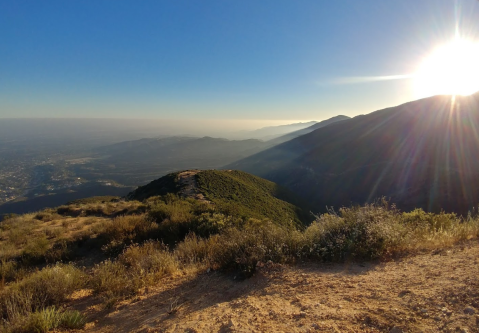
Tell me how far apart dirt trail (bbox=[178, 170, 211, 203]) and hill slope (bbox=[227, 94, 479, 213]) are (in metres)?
32.5

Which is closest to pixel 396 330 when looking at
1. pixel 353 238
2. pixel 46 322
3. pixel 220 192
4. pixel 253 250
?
pixel 253 250

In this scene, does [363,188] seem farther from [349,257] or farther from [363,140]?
[349,257]

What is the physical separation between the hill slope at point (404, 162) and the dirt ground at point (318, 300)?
136ft

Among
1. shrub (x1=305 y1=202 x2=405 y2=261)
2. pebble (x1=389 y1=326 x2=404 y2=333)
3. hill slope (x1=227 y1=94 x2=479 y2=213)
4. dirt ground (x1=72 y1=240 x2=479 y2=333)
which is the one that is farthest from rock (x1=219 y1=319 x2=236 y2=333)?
hill slope (x1=227 y1=94 x2=479 y2=213)

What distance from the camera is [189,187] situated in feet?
74.6

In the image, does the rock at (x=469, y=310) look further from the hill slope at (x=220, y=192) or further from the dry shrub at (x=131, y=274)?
the hill slope at (x=220, y=192)

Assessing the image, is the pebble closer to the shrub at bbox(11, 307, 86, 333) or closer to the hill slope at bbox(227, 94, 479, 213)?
the shrub at bbox(11, 307, 86, 333)

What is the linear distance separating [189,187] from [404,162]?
47069 millimetres

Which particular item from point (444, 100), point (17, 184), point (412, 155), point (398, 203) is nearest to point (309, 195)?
point (398, 203)

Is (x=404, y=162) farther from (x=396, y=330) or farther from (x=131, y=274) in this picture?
(x=131, y=274)

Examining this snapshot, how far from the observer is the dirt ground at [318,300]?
208cm

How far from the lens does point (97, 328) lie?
269 cm

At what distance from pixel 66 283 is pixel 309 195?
53829 millimetres

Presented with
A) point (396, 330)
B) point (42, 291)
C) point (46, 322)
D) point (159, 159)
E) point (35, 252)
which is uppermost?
point (396, 330)
